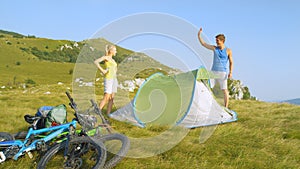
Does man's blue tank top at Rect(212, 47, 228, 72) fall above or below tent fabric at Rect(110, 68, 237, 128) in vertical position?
above

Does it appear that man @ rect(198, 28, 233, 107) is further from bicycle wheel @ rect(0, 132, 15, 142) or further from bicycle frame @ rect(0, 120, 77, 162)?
bicycle wheel @ rect(0, 132, 15, 142)

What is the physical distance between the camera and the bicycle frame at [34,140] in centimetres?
418

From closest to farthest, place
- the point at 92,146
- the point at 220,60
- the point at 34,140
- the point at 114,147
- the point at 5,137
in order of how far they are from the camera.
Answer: the point at 92,146
the point at 114,147
the point at 34,140
the point at 5,137
the point at 220,60

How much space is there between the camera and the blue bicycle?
12.5 ft

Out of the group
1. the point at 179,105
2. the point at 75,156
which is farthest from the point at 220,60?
the point at 75,156

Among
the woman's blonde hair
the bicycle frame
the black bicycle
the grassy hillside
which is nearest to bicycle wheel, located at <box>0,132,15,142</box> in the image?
the bicycle frame

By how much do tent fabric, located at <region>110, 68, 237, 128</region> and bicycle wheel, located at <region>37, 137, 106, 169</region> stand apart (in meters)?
2.17

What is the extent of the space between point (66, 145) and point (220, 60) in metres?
4.52

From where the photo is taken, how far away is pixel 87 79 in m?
5.36

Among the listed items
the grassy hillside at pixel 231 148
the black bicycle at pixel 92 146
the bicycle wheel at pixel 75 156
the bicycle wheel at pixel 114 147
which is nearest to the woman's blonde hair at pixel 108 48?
the grassy hillside at pixel 231 148

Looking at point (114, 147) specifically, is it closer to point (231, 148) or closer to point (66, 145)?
point (66, 145)

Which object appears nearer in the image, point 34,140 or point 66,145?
point 66,145

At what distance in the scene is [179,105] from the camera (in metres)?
6.23

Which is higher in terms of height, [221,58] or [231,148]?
[221,58]
